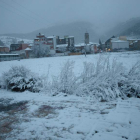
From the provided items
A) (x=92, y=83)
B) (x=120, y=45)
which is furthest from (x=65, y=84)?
(x=120, y=45)

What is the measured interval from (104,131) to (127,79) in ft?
10.1

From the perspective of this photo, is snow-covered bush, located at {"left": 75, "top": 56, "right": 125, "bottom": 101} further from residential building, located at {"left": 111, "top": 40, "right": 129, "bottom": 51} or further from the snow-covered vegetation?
residential building, located at {"left": 111, "top": 40, "right": 129, "bottom": 51}

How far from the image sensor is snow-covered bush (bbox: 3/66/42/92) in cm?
613

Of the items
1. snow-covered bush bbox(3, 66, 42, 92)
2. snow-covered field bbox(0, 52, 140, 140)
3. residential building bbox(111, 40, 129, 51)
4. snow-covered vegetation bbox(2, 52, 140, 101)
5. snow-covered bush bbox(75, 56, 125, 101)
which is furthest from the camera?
residential building bbox(111, 40, 129, 51)

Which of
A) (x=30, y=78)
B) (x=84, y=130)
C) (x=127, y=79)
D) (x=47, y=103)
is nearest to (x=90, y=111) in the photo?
(x=84, y=130)

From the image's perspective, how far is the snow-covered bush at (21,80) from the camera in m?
6.13

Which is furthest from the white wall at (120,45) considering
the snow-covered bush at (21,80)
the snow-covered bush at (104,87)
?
the snow-covered bush at (21,80)

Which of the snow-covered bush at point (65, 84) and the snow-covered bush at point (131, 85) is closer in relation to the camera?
the snow-covered bush at point (131, 85)

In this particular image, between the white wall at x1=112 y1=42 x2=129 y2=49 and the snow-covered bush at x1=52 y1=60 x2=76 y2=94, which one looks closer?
the snow-covered bush at x1=52 y1=60 x2=76 y2=94

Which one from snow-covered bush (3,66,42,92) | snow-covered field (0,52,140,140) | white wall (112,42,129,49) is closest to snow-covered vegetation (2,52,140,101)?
snow-covered bush (3,66,42,92)

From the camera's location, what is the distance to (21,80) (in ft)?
20.4

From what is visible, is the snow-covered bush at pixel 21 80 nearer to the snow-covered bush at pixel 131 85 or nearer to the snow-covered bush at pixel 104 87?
the snow-covered bush at pixel 104 87

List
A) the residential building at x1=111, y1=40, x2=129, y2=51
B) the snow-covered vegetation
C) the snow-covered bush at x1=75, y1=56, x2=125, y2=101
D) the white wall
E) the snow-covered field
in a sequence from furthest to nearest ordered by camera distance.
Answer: the white wall → the residential building at x1=111, y1=40, x2=129, y2=51 → the snow-covered vegetation → the snow-covered bush at x1=75, y1=56, x2=125, y2=101 → the snow-covered field

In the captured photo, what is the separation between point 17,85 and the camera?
620cm
